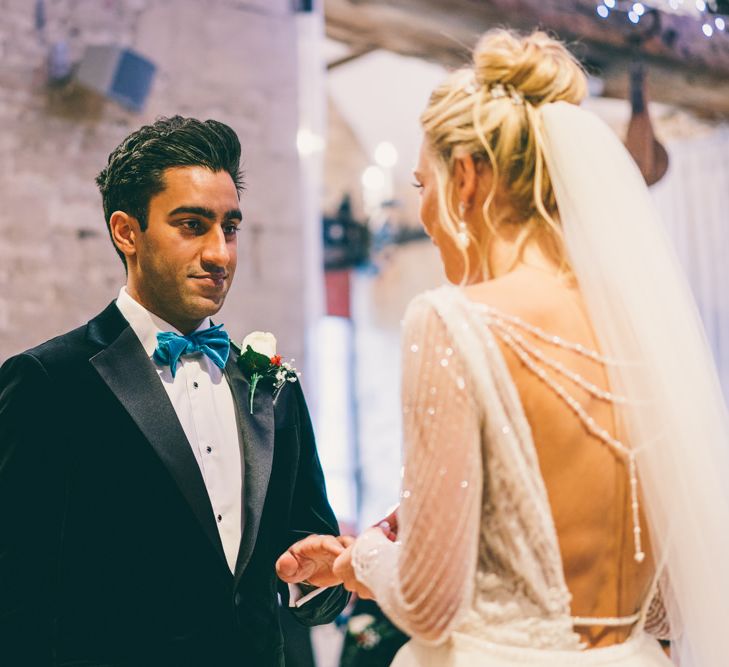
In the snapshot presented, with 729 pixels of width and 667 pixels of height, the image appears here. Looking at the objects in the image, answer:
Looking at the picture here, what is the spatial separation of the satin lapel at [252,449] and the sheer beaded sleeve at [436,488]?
1.46 ft

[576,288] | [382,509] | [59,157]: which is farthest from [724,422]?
[382,509]

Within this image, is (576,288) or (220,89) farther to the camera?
(220,89)

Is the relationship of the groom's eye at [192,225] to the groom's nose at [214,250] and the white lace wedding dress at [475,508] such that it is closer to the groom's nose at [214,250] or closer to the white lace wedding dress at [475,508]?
the groom's nose at [214,250]

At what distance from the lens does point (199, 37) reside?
441cm

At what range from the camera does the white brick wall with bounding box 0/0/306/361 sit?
394cm

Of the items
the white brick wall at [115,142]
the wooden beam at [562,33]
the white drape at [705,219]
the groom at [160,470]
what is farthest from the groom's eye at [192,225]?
the white drape at [705,219]

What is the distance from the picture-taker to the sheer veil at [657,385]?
64.6 inches

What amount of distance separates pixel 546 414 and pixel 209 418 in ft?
2.65

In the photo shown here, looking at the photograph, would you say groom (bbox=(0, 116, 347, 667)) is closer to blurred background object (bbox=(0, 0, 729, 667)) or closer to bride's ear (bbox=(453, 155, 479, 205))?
bride's ear (bbox=(453, 155, 479, 205))

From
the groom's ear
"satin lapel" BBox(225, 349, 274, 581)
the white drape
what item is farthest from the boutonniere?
the white drape

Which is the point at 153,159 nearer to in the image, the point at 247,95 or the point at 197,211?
the point at 197,211

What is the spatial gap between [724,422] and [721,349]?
5642 mm

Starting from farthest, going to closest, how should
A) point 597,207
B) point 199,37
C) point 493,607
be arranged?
1. point 199,37
2. point 597,207
3. point 493,607

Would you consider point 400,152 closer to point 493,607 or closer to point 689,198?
point 689,198
